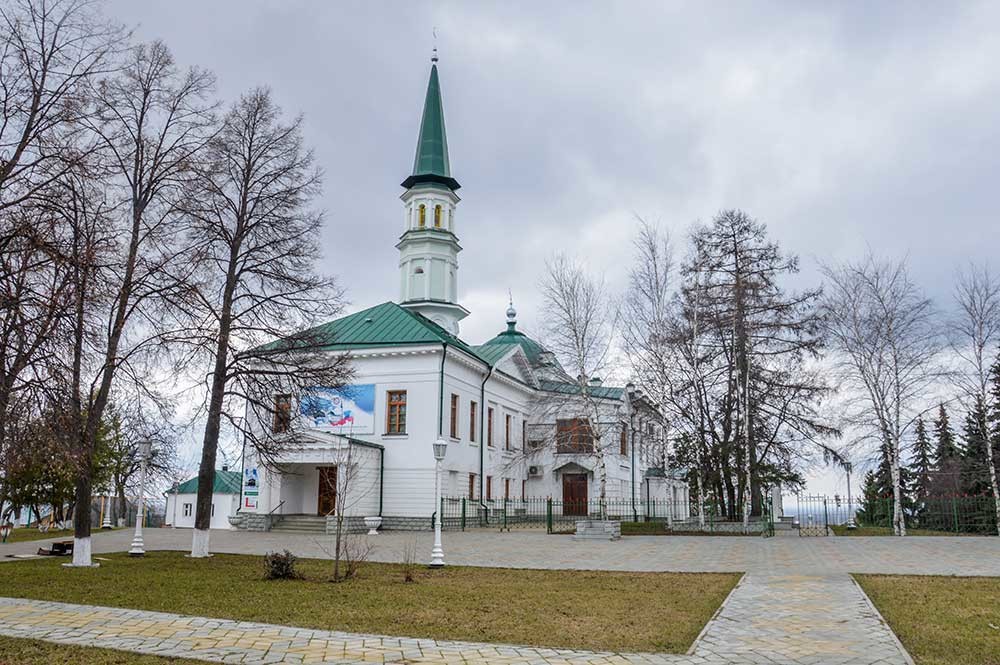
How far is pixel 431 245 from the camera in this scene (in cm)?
3850

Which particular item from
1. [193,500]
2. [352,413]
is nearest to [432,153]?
[352,413]

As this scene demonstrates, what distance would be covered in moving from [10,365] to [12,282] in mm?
1280

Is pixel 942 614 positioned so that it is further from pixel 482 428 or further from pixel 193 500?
pixel 193 500

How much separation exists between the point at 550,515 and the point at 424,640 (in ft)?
63.9

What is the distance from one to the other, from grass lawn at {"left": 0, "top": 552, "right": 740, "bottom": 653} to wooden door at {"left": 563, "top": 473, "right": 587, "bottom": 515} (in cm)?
2502

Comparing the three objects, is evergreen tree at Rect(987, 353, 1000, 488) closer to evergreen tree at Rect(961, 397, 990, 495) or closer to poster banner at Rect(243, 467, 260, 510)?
evergreen tree at Rect(961, 397, 990, 495)

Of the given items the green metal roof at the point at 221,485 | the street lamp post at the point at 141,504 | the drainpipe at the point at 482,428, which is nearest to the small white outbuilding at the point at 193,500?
the green metal roof at the point at 221,485

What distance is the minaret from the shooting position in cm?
3850

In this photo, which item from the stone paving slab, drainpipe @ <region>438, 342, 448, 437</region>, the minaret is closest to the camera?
the stone paving slab

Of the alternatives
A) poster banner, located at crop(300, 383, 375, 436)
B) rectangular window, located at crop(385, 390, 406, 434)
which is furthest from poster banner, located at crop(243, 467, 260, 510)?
rectangular window, located at crop(385, 390, 406, 434)

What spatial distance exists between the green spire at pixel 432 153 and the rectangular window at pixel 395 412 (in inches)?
511

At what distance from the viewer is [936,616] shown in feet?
30.6

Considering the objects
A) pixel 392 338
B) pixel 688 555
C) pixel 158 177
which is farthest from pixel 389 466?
pixel 158 177

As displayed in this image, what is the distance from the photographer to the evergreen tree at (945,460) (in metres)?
35.2
